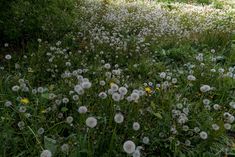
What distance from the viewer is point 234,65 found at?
7.05 metres

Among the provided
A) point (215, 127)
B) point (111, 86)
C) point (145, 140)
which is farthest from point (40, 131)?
point (215, 127)

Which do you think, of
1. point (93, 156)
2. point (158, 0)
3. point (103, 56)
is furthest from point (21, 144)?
point (158, 0)

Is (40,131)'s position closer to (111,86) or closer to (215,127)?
(111,86)

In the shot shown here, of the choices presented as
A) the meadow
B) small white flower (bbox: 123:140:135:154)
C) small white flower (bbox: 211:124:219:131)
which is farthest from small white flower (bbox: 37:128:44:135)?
small white flower (bbox: 211:124:219:131)

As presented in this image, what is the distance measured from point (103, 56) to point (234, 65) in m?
2.60

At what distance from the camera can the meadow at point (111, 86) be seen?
373cm

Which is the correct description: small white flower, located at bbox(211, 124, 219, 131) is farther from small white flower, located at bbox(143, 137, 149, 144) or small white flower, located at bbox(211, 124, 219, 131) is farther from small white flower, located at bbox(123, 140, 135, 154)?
small white flower, located at bbox(123, 140, 135, 154)

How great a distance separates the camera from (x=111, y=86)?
13.2 ft

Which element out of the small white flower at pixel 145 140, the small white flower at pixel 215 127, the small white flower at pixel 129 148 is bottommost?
the small white flower at pixel 145 140

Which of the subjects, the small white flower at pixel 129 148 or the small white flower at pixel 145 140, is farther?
the small white flower at pixel 145 140

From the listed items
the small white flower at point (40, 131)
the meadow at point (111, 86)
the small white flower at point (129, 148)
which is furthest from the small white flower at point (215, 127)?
the small white flower at point (40, 131)

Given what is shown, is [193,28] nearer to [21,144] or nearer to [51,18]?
[51,18]

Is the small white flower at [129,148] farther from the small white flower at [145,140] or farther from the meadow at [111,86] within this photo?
the small white flower at [145,140]

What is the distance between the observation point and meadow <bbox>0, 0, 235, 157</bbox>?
3.73 metres
